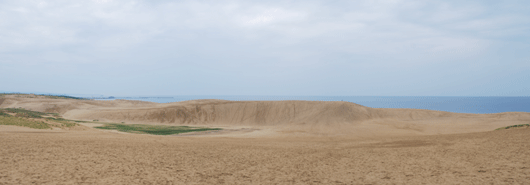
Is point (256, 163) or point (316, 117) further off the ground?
point (316, 117)

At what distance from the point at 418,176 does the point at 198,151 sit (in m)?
9.67

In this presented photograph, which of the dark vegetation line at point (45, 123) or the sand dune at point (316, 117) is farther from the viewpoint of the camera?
the sand dune at point (316, 117)

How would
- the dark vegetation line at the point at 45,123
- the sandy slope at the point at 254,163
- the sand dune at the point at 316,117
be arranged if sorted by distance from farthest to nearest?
the sand dune at the point at 316,117 < the dark vegetation line at the point at 45,123 < the sandy slope at the point at 254,163

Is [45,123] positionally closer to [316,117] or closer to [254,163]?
[254,163]

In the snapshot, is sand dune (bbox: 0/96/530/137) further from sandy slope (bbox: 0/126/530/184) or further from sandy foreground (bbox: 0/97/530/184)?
sandy slope (bbox: 0/126/530/184)

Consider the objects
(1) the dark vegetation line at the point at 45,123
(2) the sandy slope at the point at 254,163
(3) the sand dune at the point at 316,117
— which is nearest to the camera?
(2) the sandy slope at the point at 254,163

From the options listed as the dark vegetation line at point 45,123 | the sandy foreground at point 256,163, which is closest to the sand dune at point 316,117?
the dark vegetation line at point 45,123

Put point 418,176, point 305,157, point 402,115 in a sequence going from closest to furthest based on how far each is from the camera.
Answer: point 418,176, point 305,157, point 402,115

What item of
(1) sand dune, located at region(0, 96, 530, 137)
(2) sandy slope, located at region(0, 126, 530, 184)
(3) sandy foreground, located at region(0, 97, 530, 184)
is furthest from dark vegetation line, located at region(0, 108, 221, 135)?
(1) sand dune, located at region(0, 96, 530, 137)

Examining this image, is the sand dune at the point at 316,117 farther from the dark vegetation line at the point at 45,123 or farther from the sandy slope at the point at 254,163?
the sandy slope at the point at 254,163

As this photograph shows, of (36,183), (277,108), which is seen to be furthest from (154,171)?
(277,108)

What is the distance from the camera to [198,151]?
1489 cm

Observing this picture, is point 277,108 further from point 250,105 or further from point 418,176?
point 418,176

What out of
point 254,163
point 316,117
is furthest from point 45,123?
point 316,117
